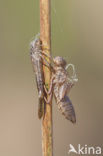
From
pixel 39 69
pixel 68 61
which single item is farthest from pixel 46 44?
pixel 68 61

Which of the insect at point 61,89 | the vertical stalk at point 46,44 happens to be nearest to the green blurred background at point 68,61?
the insect at point 61,89

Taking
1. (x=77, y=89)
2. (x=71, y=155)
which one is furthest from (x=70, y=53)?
(x=71, y=155)

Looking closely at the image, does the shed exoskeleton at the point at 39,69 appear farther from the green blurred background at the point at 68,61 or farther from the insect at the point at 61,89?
the green blurred background at the point at 68,61

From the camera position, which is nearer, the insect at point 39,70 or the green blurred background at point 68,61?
the insect at point 39,70

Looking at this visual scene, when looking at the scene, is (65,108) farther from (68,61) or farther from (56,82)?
Result: (68,61)

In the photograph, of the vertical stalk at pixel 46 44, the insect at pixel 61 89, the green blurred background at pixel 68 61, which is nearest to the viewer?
the vertical stalk at pixel 46 44

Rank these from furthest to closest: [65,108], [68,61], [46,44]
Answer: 1. [68,61]
2. [65,108]
3. [46,44]

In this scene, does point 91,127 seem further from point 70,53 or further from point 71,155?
point 70,53

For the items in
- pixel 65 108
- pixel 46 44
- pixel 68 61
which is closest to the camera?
pixel 46 44
